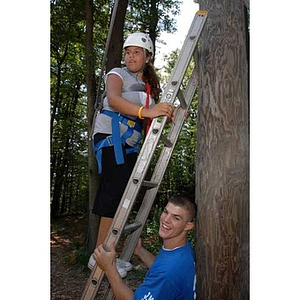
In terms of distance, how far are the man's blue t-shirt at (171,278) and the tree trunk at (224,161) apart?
0.13 meters

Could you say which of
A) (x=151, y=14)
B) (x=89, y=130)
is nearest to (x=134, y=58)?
(x=89, y=130)

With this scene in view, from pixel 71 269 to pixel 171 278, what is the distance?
521 cm

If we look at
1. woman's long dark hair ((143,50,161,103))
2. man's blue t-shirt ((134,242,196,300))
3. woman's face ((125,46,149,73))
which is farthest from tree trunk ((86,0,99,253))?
man's blue t-shirt ((134,242,196,300))

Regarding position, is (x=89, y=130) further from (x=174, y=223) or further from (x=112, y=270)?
(x=112, y=270)

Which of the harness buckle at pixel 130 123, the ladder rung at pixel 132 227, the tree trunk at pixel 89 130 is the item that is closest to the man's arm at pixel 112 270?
the ladder rung at pixel 132 227

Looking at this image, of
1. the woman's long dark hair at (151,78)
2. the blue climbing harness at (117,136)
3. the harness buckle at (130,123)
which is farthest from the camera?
the woman's long dark hair at (151,78)

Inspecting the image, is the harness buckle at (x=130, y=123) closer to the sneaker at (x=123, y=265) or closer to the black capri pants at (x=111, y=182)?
the black capri pants at (x=111, y=182)
